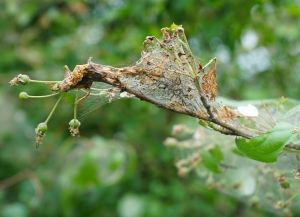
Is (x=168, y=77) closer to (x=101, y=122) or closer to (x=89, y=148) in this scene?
(x=89, y=148)

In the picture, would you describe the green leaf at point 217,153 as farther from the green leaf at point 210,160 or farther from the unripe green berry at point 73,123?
the unripe green berry at point 73,123

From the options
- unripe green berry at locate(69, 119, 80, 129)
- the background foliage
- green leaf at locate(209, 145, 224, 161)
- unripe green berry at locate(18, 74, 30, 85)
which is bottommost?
unripe green berry at locate(69, 119, 80, 129)


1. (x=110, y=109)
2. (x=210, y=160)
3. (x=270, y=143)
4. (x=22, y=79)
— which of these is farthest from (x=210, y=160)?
(x=110, y=109)

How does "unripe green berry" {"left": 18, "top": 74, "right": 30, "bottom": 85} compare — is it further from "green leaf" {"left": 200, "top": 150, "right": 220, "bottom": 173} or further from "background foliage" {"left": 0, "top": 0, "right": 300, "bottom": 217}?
"background foliage" {"left": 0, "top": 0, "right": 300, "bottom": 217}

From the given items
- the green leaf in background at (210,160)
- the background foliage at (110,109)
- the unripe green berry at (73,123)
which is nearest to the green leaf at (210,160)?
the green leaf in background at (210,160)

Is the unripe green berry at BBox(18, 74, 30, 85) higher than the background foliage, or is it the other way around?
the background foliage

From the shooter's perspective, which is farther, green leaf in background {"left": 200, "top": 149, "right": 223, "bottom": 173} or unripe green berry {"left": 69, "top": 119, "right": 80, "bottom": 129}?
green leaf in background {"left": 200, "top": 149, "right": 223, "bottom": 173}

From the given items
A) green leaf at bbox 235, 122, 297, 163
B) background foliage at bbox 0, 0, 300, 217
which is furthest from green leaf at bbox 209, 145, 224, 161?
background foliage at bbox 0, 0, 300, 217

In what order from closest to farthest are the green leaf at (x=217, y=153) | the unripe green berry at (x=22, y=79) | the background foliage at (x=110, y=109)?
the unripe green berry at (x=22, y=79), the green leaf at (x=217, y=153), the background foliage at (x=110, y=109)

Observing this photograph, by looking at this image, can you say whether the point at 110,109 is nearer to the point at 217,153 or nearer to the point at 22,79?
the point at 217,153
